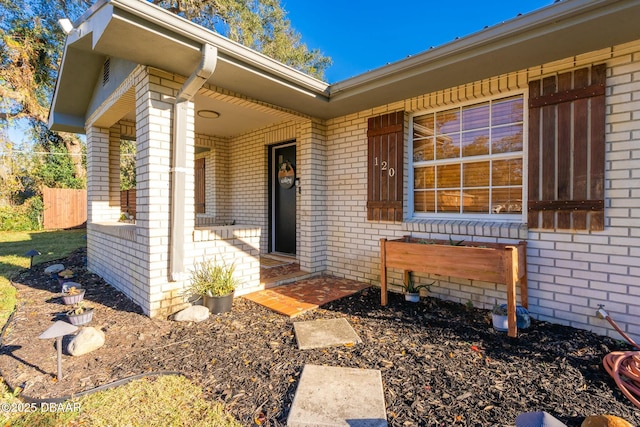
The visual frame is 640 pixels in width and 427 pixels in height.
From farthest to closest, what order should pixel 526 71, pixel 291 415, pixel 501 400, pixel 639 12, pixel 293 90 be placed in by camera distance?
pixel 293 90, pixel 526 71, pixel 639 12, pixel 501 400, pixel 291 415

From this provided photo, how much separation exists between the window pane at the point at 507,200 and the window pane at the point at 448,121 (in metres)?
0.94

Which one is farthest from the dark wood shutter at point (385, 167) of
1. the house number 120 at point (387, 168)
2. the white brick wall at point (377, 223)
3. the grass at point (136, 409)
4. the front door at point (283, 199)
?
the grass at point (136, 409)

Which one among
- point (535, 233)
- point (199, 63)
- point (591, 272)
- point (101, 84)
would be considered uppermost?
point (101, 84)

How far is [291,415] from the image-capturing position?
1702mm

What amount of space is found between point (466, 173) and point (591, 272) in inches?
61.2

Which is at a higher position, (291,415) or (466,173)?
(466,173)

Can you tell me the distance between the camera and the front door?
5.68 meters

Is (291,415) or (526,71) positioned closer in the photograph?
(291,415)

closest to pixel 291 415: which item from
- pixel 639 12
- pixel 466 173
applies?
pixel 466 173

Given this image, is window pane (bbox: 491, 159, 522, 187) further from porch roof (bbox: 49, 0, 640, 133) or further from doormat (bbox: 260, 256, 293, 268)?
doormat (bbox: 260, 256, 293, 268)

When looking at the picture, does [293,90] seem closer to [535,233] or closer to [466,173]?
[466,173]

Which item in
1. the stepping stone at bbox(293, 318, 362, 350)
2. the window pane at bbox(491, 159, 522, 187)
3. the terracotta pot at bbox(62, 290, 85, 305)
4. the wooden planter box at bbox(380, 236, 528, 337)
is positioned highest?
the window pane at bbox(491, 159, 522, 187)

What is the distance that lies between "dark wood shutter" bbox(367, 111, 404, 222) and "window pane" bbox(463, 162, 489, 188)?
0.78 m

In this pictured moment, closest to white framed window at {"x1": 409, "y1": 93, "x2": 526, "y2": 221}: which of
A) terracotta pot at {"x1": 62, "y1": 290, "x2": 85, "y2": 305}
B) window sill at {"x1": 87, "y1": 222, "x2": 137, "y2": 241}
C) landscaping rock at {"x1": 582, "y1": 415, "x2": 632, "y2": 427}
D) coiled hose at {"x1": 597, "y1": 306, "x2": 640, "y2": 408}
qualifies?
coiled hose at {"x1": 597, "y1": 306, "x2": 640, "y2": 408}
